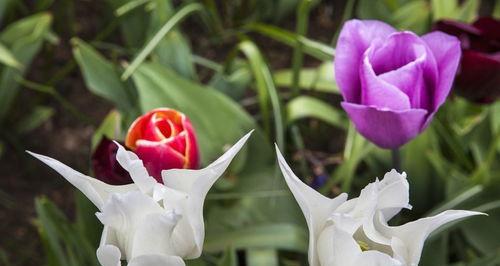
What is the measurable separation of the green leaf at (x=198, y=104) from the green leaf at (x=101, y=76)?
9 cm

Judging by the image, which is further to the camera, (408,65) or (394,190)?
(408,65)

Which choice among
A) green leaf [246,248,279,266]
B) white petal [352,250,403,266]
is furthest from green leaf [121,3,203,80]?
white petal [352,250,403,266]

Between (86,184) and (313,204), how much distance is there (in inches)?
5.5

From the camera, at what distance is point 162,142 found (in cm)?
67

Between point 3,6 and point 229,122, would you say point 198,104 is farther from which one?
point 3,6

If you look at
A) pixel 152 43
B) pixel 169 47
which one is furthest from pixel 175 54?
pixel 152 43

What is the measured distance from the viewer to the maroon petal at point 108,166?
0.72 meters

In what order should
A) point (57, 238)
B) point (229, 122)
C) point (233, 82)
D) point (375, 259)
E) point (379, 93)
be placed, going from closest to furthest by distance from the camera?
point (375, 259) → point (379, 93) → point (57, 238) → point (229, 122) → point (233, 82)

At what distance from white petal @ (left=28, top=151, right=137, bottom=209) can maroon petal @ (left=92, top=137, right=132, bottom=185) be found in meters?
0.17

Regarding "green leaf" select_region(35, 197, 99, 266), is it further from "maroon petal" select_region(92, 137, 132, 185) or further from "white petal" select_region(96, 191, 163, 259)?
"white petal" select_region(96, 191, 163, 259)

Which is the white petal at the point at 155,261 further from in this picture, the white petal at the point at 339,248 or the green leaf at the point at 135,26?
the green leaf at the point at 135,26

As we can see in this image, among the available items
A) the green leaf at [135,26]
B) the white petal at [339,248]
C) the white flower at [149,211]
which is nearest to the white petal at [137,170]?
the white flower at [149,211]

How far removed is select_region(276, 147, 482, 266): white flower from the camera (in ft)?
1.68

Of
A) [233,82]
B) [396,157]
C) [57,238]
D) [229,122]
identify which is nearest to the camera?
[396,157]
